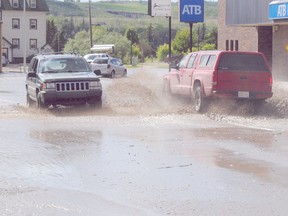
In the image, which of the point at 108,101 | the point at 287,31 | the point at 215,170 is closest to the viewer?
the point at 215,170

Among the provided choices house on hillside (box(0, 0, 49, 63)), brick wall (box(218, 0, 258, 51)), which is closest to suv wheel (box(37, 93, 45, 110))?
brick wall (box(218, 0, 258, 51))

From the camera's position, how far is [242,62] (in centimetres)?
2030

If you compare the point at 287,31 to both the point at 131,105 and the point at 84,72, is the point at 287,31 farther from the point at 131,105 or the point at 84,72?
the point at 84,72

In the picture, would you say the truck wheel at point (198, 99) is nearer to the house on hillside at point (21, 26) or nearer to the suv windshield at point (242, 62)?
the suv windshield at point (242, 62)

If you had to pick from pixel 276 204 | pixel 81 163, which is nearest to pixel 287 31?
Result: pixel 81 163

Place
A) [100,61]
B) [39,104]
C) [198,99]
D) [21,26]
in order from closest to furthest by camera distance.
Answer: [39,104] → [198,99] → [100,61] → [21,26]

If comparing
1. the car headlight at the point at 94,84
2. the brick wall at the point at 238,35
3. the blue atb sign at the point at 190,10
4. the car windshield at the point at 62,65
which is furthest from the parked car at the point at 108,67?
the car headlight at the point at 94,84

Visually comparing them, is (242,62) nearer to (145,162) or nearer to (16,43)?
(145,162)

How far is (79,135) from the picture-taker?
1510cm

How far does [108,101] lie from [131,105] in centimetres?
129

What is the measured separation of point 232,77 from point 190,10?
1172 cm

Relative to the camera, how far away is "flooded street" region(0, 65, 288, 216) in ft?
28.0

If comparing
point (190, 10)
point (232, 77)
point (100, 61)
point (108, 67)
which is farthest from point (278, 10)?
point (100, 61)

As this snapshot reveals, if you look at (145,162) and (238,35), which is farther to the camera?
(238,35)
